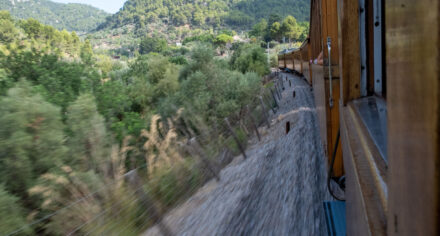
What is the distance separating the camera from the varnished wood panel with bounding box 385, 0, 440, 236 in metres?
0.49

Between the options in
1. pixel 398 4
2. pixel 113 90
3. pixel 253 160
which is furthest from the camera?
pixel 113 90

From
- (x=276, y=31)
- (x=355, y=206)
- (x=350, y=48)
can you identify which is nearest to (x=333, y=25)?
Result: (x=350, y=48)

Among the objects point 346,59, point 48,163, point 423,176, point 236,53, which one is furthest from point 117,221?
point 236,53

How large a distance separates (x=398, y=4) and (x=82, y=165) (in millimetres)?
7072

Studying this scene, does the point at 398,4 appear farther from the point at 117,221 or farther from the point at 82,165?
the point at 82,165

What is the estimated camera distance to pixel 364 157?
4.37 feet

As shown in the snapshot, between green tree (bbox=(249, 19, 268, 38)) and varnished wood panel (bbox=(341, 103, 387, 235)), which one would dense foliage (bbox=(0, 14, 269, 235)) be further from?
green tree (bbox=(249, 19, 268, 38))

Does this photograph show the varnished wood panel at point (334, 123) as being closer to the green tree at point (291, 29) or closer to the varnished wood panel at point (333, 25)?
the varnished wood panel at point (333, 25)

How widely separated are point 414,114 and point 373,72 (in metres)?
1.53

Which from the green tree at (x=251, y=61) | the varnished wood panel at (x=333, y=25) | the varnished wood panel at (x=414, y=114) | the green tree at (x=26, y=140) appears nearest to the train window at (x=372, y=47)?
the varnished wood panel at (x=414, y=114)

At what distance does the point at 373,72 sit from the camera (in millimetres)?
1970

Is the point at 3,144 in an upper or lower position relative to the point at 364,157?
lower

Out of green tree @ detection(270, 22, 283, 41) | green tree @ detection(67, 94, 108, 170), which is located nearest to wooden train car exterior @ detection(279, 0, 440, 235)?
green tree @ detection(67, 94, 108, 170)

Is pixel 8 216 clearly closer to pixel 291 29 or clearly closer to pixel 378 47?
pixel 378 47
